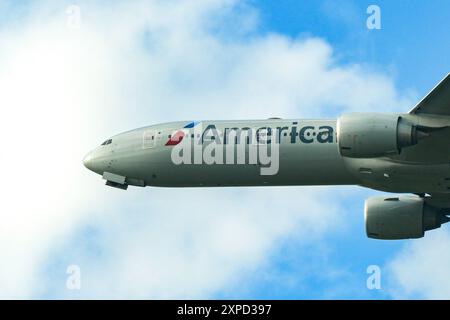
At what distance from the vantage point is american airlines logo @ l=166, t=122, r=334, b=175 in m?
46.5

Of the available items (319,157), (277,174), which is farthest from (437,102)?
(277,174)

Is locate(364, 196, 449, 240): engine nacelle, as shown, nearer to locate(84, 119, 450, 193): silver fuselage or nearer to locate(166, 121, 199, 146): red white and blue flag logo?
locate(84, 119, 450, 193): silver fuselage

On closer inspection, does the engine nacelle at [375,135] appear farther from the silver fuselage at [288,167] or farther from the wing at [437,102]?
the silver fuselage at [288,167]

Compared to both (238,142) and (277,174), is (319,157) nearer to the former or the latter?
(277,174)

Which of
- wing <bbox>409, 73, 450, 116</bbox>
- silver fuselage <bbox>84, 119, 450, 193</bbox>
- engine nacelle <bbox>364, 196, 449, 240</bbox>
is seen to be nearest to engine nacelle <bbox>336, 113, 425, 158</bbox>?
wing <bbox>409, 73, 450, 116</bbox>

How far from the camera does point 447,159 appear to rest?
44000 millimetres

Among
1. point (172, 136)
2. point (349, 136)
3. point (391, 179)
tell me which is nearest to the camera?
point (349, 136)

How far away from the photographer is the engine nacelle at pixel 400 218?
5056 centimetres

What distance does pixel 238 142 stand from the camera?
4744 cm

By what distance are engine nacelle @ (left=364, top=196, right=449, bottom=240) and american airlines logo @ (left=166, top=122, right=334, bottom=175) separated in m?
6.39
